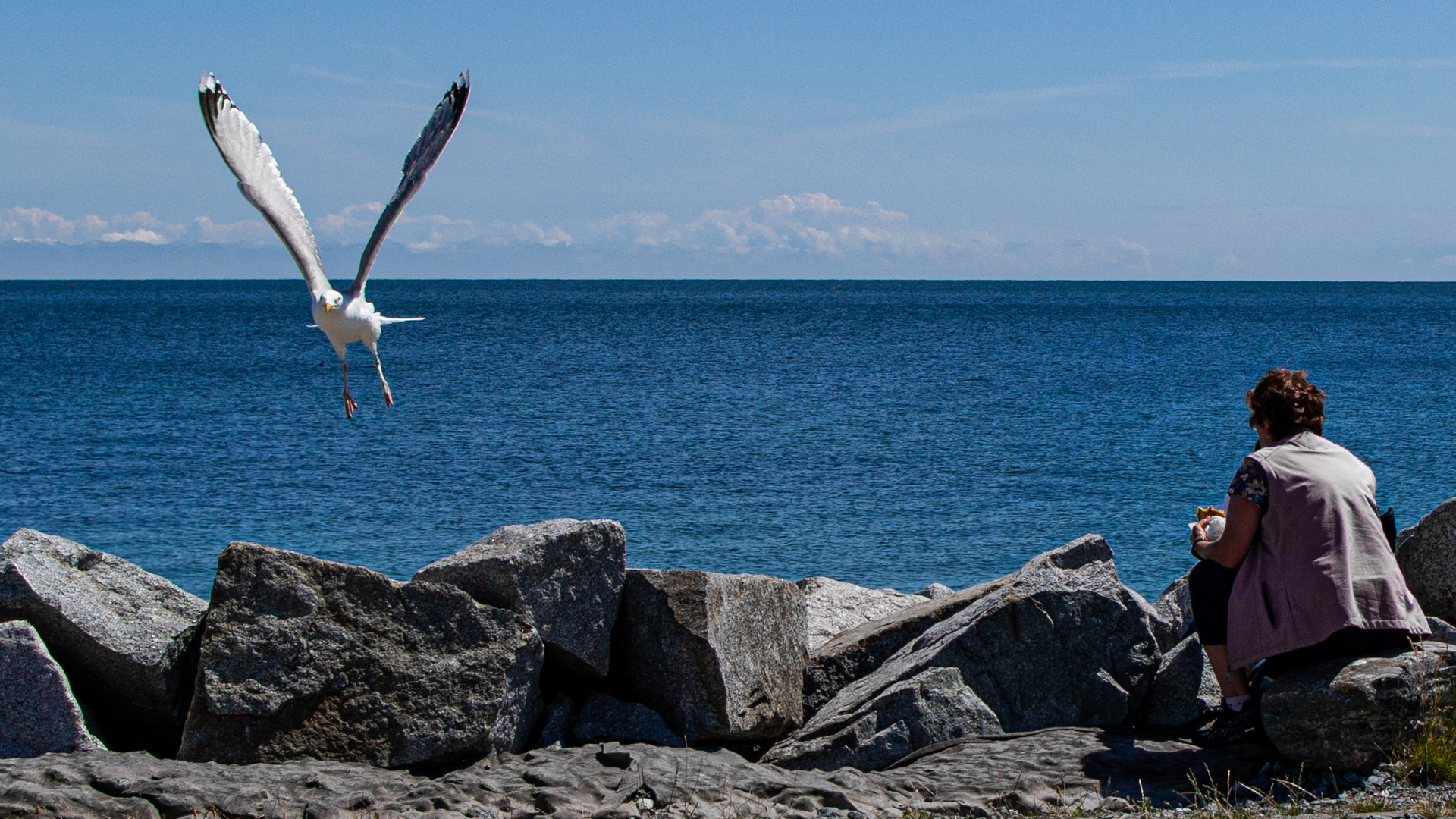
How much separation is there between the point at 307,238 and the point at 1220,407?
30021 mm

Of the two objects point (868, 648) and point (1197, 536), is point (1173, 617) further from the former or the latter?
point (1197, 536)

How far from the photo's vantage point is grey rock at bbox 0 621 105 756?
6.34 m

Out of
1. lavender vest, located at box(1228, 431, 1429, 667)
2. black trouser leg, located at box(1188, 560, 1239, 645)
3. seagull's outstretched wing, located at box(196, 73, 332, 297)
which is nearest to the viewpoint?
lavender vest, located at box(1228, 431, 1429, 667)

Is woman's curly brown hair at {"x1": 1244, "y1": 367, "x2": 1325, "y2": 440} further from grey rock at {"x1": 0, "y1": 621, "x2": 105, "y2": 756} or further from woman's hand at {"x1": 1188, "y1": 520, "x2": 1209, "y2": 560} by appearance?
grey rock at {"x1": 0, "y1": 621, "x2": 105, "y2": 756}

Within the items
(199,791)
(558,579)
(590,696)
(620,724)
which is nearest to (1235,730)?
(620,724)

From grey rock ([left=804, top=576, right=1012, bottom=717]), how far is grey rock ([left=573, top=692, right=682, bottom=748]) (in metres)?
1.14

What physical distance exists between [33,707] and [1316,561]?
254 inches

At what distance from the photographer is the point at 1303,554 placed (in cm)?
530

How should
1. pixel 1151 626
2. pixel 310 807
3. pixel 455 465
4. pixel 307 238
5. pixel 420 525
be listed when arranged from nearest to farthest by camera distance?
pixel 310 807, pixel 1151 626, pixel 307 238, pixel 420 525, pixel 455 465

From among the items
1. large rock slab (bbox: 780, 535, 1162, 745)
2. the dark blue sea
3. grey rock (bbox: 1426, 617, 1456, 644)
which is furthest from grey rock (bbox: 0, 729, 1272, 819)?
the dark blue sea

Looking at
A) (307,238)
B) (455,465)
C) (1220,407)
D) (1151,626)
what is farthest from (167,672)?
(1220,407)

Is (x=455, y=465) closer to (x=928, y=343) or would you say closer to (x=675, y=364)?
(x=675, y=364)

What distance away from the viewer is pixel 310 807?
17.7 feet

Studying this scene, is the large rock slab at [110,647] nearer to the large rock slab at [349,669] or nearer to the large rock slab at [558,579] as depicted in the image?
the large rock slab at [349,669]
